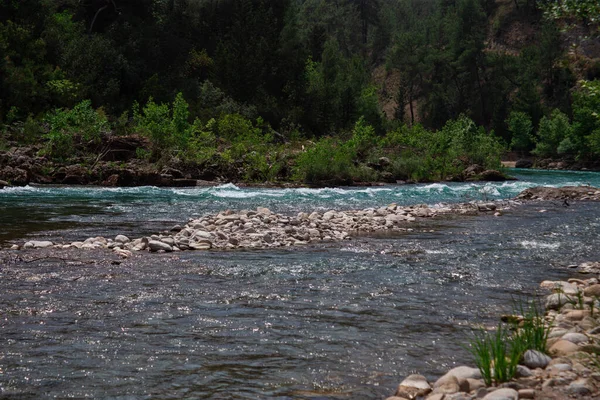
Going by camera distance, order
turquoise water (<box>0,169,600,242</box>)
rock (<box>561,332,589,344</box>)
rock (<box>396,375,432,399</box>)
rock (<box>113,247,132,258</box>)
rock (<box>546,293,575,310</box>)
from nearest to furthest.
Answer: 1. rock (<box>396,375,432,399</box>)
2. rock (<box>561,332,589,344</box>)
3. rock (<box>546,293,575,310</box>)
4. rock (<box>113,247,132,258</box>)
5. turquoise water (<box>0,169,600,242</box>)

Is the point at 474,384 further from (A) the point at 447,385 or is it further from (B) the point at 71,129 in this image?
(B) the point at 71,129

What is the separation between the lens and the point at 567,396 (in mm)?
4602

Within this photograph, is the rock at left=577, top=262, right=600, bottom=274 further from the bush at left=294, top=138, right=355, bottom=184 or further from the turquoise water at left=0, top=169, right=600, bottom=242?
the bush at left=294, top=138, right=355, bottom=184

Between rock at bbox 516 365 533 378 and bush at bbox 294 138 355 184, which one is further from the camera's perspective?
bush at bbox 294 138 355 184

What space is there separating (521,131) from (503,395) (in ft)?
230

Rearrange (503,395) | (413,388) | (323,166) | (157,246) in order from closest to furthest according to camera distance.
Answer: (503,395)
(413,388)
(157,246)
(323,166)

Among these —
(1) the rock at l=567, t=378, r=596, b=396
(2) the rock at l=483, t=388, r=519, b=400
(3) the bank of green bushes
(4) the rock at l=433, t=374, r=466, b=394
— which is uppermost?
(3) the bank of green bushes

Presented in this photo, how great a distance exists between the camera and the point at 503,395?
447cm

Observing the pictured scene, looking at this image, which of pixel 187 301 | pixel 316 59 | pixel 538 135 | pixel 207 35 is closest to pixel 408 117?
pixel 538 135

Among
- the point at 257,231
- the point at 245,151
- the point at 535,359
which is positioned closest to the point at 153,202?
the point at 257,231

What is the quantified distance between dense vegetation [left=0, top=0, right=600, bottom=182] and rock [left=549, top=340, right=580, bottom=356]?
508 cm

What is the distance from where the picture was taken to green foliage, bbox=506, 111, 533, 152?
6938cm

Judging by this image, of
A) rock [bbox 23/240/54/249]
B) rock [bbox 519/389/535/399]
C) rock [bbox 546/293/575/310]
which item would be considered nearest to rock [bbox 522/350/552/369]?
rock [bbox 519/389/535/399]

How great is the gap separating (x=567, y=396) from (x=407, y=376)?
138 cm
